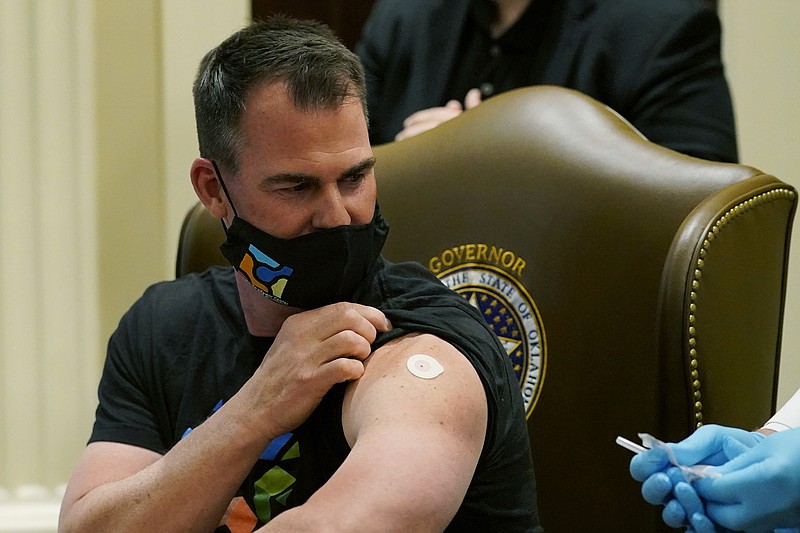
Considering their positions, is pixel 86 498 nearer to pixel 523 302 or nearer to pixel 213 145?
pixel 213 145

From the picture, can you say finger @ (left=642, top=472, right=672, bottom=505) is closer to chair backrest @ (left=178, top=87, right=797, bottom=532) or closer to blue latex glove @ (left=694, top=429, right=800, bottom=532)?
blue latex glove @ (left=694, top=429, right=800, bottom=532)

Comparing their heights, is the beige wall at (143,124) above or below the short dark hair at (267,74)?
below

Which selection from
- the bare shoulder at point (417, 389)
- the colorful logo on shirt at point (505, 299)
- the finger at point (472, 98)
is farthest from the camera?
the finger at point (472, 98)

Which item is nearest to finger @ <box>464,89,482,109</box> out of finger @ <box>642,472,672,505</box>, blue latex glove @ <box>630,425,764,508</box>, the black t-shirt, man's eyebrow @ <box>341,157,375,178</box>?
the black t-shirt

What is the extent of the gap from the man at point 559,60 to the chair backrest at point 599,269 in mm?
264

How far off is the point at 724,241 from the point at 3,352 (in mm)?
1604

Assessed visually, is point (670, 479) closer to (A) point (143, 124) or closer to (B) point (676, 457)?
(B) point (676, 457)

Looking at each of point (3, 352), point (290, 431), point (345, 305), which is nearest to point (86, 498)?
point (290, 431)

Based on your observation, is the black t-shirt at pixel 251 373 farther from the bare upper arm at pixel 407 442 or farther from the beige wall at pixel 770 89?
the beige wall at pixel 770 89

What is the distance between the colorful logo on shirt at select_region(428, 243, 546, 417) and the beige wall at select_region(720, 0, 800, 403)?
1150 mm

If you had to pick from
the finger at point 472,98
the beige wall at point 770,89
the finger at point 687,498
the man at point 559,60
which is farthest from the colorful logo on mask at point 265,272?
the beige wall at point 770,89

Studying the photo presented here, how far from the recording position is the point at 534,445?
179cm

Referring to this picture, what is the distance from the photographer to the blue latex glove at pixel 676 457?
1153mm

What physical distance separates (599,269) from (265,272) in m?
0.54
